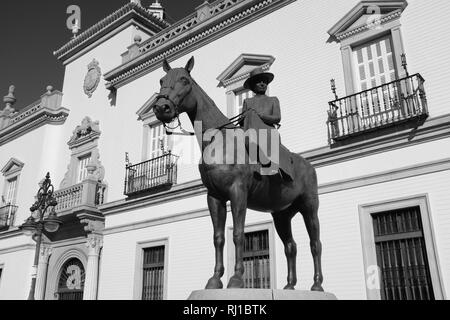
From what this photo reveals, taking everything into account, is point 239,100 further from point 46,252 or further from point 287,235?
point 46,252

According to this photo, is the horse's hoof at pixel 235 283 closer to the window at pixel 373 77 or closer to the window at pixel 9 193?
the window at pixel 373 77

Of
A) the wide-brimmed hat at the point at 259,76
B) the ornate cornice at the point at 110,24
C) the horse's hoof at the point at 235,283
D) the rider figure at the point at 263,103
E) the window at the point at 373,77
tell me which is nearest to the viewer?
the horse's hoof at the point at 235,283

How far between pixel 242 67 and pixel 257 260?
5.88m

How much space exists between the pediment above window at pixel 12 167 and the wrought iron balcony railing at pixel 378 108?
15.8m

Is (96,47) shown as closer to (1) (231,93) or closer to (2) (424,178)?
(1) (231,93)

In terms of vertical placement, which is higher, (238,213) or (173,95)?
(173,95)

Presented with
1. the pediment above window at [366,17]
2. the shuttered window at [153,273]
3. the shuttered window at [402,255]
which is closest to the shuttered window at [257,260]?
the shuttered window at [402,255]

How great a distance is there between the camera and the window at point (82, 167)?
1825 centimetres

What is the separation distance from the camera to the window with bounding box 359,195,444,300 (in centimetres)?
891

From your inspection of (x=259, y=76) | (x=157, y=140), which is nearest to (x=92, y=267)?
(x=157, y=140)

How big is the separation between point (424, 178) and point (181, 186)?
7175mm

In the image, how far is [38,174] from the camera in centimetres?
1970

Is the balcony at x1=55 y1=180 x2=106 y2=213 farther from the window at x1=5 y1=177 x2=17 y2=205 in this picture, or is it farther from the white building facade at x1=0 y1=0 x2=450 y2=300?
the window at x1=5 y1=177 x2=17 y2=205

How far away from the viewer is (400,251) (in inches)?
370
